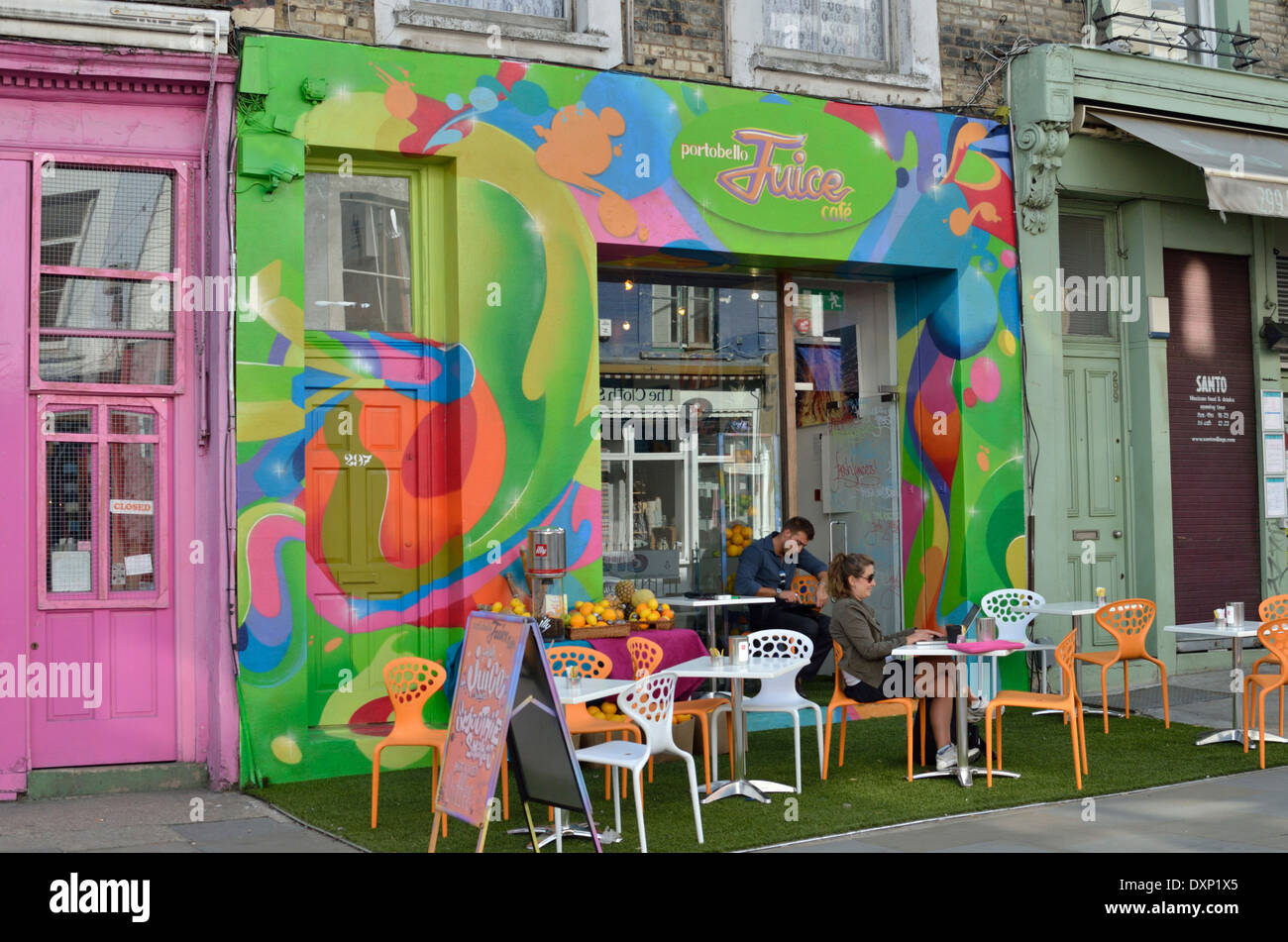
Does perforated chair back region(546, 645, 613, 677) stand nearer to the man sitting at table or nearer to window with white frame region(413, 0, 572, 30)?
the man sitting at table

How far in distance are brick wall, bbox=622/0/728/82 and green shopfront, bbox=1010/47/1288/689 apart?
2.92 meters

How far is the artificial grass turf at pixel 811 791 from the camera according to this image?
751 cm

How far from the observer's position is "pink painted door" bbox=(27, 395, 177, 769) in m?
9.00

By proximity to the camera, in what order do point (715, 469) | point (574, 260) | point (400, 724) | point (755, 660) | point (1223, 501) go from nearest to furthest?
1. point (400, 724)
2. point (755, 660)
3. point (574, 260)
4. point (715, 469)
5. point (1223, 501)

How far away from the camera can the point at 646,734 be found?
7.31 m

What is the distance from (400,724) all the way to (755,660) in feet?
7.33

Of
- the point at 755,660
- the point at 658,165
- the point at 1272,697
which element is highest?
the point at 658,165

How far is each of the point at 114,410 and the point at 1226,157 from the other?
9.40 m

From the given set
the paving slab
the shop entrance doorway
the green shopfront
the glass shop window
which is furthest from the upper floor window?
the paving slab

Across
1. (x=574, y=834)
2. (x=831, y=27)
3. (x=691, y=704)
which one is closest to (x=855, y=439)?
(x=831, y=27)

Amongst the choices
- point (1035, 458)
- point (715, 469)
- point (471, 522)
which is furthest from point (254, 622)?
point (1035, 458)

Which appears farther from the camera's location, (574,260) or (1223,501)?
(1223,501)

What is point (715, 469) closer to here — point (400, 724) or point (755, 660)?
point (755, 660)

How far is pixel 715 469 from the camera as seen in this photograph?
468 inches
